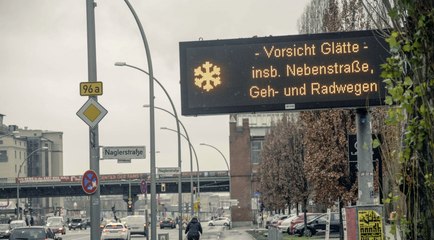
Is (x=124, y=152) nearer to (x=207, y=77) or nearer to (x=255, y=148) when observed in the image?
(x=207, y=77)

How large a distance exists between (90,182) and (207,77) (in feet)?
12.2

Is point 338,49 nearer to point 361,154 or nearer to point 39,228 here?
point 361,154

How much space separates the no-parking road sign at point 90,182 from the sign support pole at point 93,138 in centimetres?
11

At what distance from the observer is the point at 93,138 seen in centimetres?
1886

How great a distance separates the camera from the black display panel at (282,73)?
659 inches

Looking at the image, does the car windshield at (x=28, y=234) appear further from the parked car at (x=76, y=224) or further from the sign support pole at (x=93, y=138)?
the parked car at (x=76, y=224)

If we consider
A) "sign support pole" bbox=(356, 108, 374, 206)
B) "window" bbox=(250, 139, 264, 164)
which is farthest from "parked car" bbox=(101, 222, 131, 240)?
"window" bbox=(250, 139, 264, 164)

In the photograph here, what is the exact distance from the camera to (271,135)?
66.2 m

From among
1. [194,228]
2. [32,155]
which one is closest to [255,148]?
[32,155]

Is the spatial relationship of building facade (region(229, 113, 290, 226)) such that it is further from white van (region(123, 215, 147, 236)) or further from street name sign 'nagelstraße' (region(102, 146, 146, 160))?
street name sign 'nagelstraße' (region(102, 146, 146, 160))

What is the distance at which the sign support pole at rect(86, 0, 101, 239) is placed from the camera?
1875 centimetres

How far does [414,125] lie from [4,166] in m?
159

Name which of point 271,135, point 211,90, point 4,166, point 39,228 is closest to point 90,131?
point 211,90

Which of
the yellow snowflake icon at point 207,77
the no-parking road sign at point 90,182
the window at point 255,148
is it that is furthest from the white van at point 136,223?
→ the yellow snowflake icon at point 207,77
